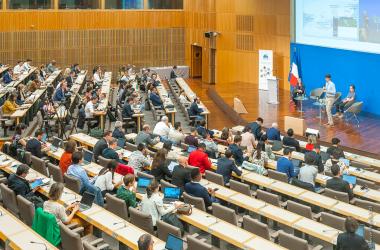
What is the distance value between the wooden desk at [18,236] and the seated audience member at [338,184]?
4.89 m

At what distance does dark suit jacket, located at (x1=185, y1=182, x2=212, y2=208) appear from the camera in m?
8.38

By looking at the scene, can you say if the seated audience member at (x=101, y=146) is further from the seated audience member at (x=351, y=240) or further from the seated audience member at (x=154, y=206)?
the seated audience member at (x=351, y=240)

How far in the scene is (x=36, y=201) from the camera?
7945 mm

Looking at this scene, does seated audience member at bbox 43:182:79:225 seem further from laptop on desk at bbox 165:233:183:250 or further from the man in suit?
the man in suit

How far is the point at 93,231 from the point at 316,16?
559 inches

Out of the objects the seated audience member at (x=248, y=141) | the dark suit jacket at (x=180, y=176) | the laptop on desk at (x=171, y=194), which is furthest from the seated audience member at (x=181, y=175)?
the seated audience member at (x=248, y=141)

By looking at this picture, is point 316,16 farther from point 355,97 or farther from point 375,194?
point 375,194

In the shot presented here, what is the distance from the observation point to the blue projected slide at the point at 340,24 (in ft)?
54.7

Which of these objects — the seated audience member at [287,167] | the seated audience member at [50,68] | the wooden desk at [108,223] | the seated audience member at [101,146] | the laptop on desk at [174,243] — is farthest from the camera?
the seated audience member at [50,68]

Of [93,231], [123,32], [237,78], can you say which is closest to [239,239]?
[93,231]

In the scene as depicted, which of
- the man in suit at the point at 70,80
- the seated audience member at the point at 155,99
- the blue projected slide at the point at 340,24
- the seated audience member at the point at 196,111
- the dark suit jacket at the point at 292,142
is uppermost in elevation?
the blue projected slide at the point at 340,24

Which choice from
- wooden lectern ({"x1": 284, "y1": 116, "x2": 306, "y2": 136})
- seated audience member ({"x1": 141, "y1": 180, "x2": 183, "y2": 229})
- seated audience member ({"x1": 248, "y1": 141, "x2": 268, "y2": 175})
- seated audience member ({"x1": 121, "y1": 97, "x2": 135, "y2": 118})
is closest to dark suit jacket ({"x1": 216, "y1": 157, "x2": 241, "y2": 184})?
seated audience member ({"x1": 248, "y1": 141, "x2": 268, "y2": 175})

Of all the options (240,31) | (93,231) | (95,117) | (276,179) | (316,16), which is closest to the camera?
(93,231)

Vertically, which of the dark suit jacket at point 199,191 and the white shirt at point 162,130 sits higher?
the white shirt at point 162,130
